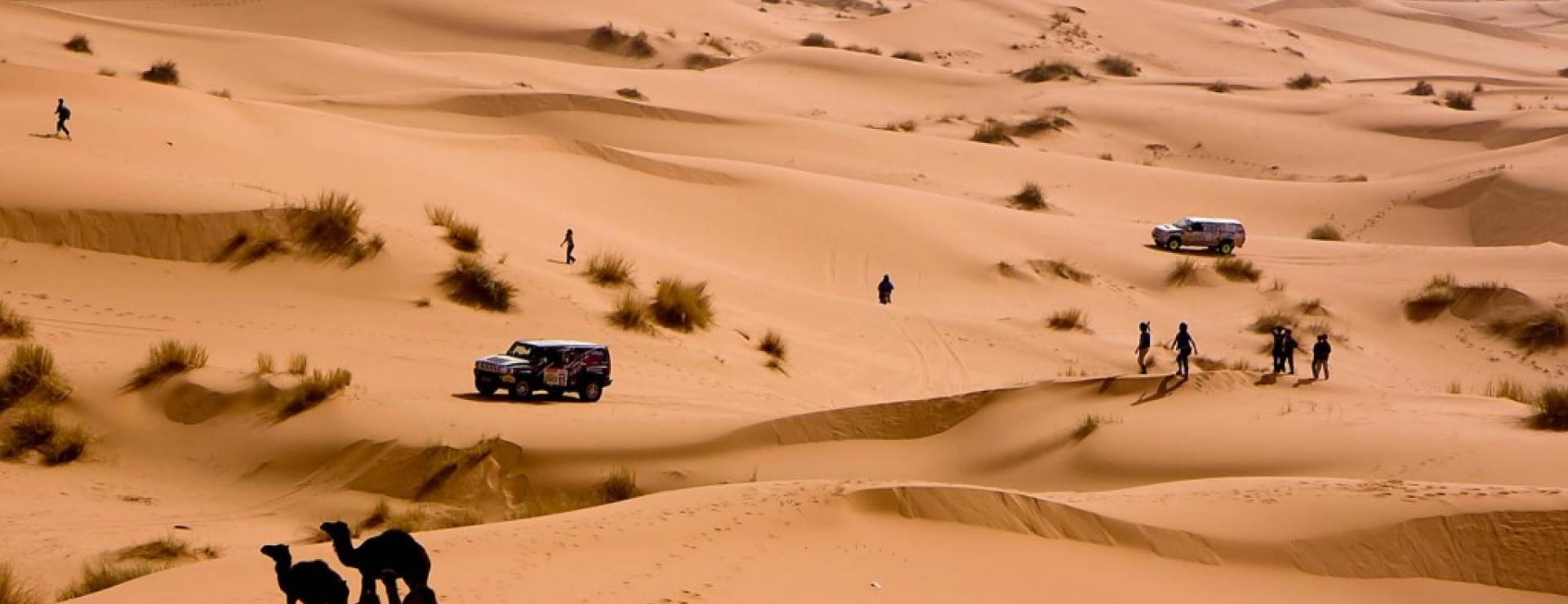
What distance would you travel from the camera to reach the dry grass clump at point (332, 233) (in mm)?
22281

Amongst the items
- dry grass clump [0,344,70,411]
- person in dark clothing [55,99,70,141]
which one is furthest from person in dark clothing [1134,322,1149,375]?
person in dark clothing [55,99,70,141]

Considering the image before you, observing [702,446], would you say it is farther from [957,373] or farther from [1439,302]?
[1439,302]

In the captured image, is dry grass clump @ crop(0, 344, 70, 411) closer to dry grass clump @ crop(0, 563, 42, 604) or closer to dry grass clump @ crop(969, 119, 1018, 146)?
dry grass clump @ crop(0, 563, 42, 604)

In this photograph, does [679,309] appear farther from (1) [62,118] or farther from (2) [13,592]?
(2) [13,592]

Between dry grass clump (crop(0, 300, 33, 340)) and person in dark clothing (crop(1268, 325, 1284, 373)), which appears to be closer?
dry grass clump (crop(0, 300, 33, 340))

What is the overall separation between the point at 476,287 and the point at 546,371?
13.5 ft

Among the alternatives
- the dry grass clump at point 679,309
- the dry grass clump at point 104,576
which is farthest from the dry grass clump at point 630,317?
the dry grass clump at point 104,576

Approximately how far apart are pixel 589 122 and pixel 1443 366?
74.6ft

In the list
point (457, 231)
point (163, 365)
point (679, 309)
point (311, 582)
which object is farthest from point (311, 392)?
point (311, 582)

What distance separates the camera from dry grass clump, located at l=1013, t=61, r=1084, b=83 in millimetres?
58938

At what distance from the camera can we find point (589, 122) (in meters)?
42.6

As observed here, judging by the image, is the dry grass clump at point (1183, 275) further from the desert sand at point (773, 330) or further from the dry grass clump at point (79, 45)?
the dry grass clump at point (79, 45)

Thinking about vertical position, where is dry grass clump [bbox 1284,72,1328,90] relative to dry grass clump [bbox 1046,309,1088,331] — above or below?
above

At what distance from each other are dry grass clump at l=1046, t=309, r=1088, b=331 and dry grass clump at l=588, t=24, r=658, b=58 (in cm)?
3549
